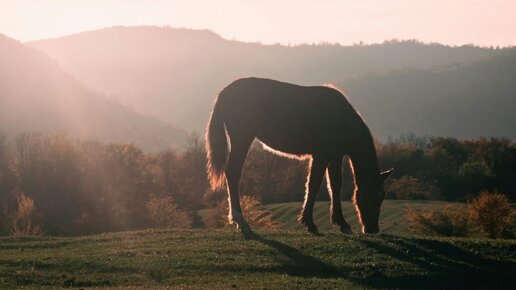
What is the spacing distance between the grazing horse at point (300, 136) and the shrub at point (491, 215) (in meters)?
29.9

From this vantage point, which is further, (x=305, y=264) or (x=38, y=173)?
(x=38, y=173)

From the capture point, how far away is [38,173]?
76.2 metres

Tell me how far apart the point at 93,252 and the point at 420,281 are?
27.1ft

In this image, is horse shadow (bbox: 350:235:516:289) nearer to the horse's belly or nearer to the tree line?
the horse's belly

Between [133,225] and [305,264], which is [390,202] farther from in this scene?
[305,264]

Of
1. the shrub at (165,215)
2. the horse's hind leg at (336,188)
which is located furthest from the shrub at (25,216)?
the horse's hind leg at (336,188)

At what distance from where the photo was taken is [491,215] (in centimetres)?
4938

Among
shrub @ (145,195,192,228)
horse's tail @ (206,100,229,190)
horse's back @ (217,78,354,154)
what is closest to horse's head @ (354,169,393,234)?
horse's back @ (217,78,354,154)

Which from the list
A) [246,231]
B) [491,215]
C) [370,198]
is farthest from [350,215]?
[246,231]

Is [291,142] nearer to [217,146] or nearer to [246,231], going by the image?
[217,146]

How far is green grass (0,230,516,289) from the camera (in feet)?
47.8

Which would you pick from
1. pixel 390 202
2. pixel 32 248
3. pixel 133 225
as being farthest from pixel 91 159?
pixel 32 248

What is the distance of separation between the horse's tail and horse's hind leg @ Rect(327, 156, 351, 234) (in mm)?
2924

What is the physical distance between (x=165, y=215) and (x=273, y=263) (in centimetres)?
5373
